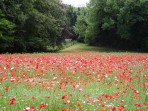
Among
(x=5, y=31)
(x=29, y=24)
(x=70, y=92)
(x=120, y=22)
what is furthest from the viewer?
(x=120, y=22)

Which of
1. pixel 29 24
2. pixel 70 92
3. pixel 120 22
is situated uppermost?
pixel 120 22

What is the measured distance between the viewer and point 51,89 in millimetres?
9227

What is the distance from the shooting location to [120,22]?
167ft

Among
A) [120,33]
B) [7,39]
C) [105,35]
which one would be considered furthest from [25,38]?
[105,35]

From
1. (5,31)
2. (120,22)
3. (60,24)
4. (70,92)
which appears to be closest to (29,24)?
(5,31)

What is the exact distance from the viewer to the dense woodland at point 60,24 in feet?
121

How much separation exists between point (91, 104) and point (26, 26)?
34225 millimetres

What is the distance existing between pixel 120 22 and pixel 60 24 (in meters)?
10.0

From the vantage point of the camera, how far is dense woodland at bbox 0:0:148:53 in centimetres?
3697

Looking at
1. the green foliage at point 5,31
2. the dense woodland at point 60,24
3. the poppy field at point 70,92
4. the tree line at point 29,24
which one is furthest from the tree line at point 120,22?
the poppy field at point 70,92

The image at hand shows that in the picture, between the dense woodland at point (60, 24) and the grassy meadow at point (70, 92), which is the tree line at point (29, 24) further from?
the grassy meadow at point (70, 92)

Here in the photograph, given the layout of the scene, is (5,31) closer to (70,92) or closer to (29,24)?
(29,24)

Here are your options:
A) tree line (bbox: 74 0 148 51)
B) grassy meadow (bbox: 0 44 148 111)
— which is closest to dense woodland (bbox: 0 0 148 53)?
tree line (bbox: 74 0 148 51)

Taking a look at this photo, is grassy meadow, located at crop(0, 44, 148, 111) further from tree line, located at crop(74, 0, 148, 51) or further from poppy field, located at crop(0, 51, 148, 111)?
tree line, located at crop(74, 0, 148, 51)
